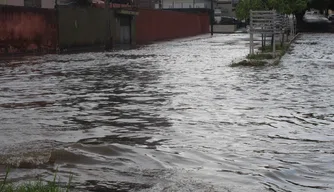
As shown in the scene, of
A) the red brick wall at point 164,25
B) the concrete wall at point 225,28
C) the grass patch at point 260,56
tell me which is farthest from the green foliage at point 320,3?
the grass patch at point 260,56

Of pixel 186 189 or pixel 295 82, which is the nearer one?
pixel 186 189

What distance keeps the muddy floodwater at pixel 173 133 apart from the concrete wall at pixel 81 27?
65.5ft

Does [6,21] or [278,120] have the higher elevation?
[6,21]

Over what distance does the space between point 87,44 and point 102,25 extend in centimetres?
292

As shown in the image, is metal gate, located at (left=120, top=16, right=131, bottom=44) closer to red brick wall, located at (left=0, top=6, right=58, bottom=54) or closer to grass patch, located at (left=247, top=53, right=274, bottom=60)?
red brick wall, located at (left=0, top=6, right=58, bottom=54)

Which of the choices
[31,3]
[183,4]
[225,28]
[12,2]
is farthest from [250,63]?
[183,4]

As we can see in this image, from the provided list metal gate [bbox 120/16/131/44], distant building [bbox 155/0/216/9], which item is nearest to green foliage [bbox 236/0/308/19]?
metal gate [bbox 120/16/131/44]

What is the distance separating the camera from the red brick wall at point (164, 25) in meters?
51.5

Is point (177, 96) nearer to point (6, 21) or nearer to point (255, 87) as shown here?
point (255, 87)

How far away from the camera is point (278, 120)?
938 cm

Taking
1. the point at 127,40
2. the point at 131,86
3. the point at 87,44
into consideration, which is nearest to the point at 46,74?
the point at 131,86

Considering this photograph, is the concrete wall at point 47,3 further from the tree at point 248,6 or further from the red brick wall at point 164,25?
the tree at point 248,6

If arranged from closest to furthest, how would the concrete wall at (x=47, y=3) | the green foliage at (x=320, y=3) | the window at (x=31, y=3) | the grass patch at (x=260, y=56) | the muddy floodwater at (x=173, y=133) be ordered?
the muddy floodwater at (x=173, y=133)
the grass patch at (x=260, y=56)
the window at (x=31, y=3)
the concrete wall at (x=47, y=3)
the green foliage at (x=320, y=3)

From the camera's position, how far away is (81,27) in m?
37.4
